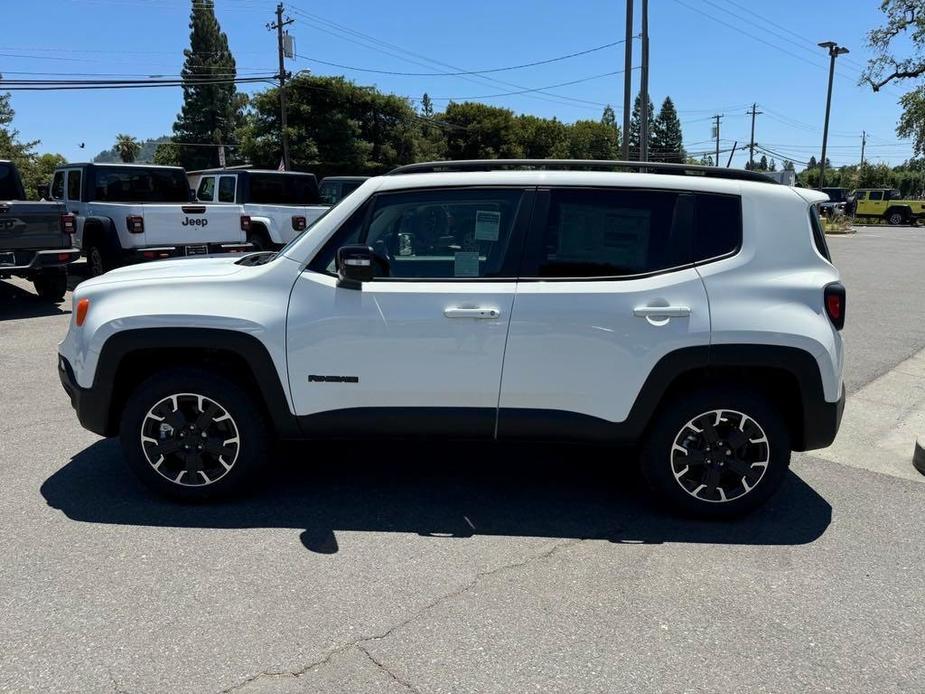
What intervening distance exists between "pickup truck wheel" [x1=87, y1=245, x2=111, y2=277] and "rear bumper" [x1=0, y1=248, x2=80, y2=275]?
1131 millimetres

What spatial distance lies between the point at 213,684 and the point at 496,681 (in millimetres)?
1025

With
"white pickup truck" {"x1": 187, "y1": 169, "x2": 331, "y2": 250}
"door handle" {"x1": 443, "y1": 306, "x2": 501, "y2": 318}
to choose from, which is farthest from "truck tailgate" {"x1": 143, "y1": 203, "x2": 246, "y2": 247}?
"door handle" {"x1": 443, "y1": 306, "x2": 501, "y2": 318}

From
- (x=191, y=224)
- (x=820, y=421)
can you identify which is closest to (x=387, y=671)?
(x=820, y=421)

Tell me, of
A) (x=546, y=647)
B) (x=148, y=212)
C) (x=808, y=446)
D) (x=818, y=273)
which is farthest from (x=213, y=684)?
(x=148, y=212)

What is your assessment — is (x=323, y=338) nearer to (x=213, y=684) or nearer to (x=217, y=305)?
(x=217, y=305)

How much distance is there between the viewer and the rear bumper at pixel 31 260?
9803mm

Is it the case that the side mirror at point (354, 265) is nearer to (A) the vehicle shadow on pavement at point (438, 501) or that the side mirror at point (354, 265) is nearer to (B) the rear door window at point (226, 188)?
(A) the vehicle shadow on pavement at point (438, 501)

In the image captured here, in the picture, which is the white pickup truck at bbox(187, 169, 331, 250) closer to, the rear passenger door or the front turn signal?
the front turn signal

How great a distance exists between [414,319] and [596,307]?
95 centimetres

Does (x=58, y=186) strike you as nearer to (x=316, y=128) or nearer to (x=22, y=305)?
(x=22, y=305)

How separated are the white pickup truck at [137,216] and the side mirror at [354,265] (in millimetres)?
8693

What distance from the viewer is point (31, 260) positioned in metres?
9.94

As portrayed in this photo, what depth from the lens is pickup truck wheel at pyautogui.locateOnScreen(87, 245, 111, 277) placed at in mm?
11477

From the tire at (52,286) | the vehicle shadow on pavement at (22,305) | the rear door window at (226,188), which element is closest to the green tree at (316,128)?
the rear door window at (226,188)
